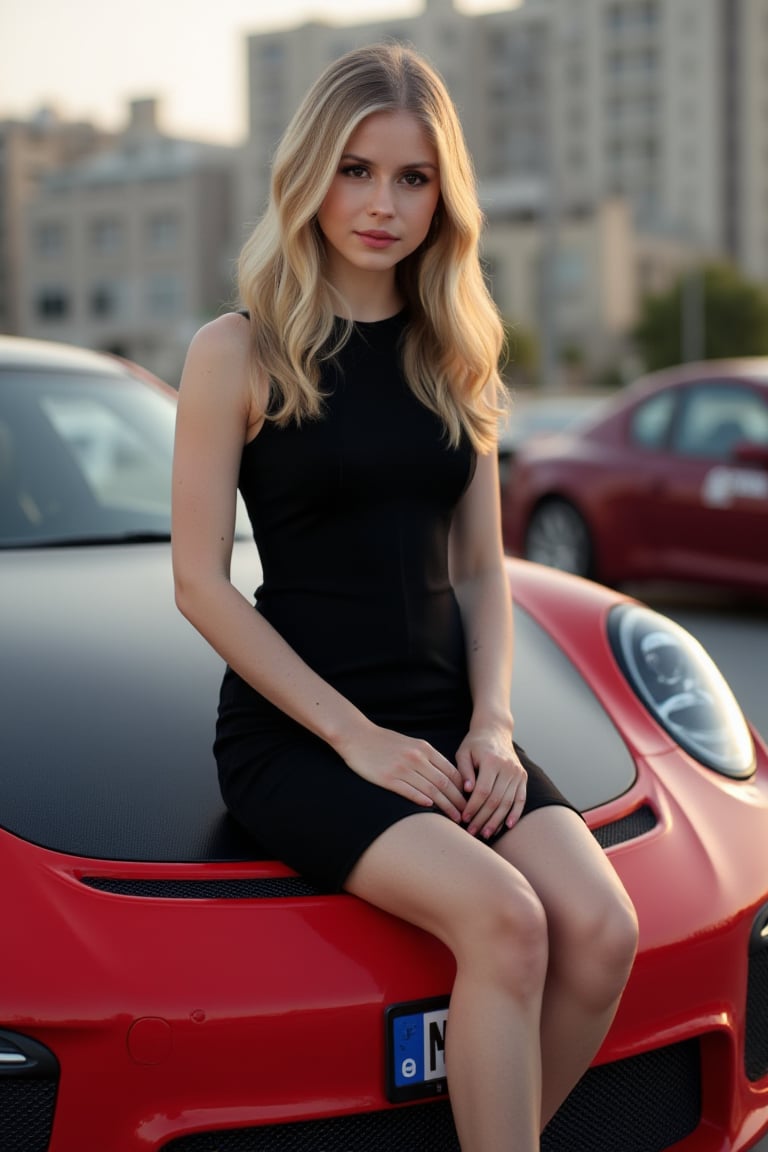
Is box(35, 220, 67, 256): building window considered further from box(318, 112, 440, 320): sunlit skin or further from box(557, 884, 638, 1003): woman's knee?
box(557, 884, 638, 1003): woman's knee

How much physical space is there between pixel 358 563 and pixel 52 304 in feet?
335

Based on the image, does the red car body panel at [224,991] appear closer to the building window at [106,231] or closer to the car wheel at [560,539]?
the car wheel at [560,539]

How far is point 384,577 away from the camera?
2.27 metres

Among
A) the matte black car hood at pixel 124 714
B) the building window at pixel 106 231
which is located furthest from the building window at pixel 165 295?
the matte black car hood at pixel 124 714

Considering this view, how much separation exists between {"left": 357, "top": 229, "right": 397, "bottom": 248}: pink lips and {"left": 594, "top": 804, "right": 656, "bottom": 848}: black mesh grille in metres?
0.98

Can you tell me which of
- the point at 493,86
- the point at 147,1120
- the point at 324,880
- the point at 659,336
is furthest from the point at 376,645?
the point at 493,86

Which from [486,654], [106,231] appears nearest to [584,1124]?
[486,654]

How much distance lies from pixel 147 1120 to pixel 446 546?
1.02 m

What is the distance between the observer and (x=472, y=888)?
6.16ft

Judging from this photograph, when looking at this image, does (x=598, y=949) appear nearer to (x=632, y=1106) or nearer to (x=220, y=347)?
(x=632, y=1106)

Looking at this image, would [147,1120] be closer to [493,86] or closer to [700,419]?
[700,419]

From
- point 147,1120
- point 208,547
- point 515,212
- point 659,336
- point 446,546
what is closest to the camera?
point 147,1120

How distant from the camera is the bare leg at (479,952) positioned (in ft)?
5.92

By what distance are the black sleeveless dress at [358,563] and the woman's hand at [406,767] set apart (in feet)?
0.22
